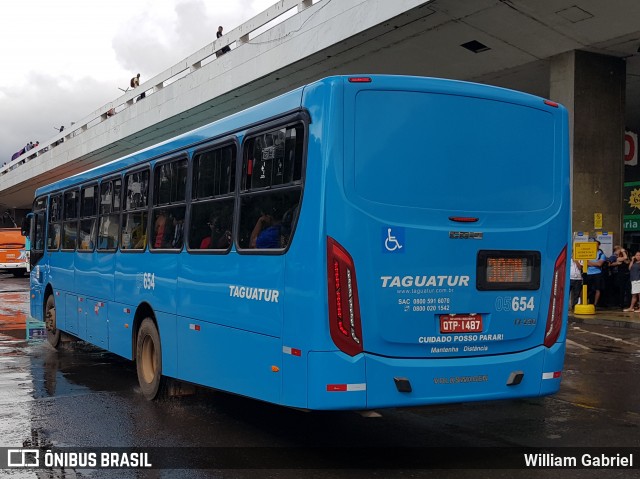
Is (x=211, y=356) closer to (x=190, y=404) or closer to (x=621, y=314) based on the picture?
(x=190, y=404)

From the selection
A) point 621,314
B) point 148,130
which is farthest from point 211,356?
point 148,130

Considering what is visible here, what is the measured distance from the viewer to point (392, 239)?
584cm

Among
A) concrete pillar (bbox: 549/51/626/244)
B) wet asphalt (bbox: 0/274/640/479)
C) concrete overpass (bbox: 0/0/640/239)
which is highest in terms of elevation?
concrete overpass (bbox: 0/0/640/239)

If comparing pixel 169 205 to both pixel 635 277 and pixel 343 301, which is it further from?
pixel 635 277

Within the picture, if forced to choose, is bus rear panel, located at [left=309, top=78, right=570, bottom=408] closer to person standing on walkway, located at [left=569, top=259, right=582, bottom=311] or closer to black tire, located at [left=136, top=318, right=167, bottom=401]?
black tire, located at [left=136, top=318, right=167, bottom=401]

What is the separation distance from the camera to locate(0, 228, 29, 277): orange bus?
45531 mm

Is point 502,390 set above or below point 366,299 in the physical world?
below

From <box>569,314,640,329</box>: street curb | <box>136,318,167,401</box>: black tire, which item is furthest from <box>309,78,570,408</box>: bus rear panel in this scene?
<box>569,314,640,329</box>: street curb

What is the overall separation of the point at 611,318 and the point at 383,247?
14.1 meters

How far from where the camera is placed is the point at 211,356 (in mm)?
7199

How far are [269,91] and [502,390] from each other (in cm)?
2121

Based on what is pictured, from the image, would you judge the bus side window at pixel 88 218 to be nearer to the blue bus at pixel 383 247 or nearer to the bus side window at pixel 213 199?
the bus side window at pixel 213 199

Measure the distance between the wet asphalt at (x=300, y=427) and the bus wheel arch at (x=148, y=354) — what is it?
172mm

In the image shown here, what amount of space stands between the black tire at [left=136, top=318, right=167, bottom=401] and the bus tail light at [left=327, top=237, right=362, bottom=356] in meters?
3.49
